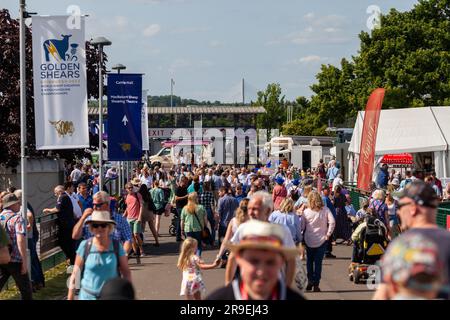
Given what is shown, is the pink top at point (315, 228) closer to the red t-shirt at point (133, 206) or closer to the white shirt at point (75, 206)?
the white shirt at point (75, 206)

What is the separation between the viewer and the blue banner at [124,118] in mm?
24188

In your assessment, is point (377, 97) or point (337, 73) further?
point (337, 73)

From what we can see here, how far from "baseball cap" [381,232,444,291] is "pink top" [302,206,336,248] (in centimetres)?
1061

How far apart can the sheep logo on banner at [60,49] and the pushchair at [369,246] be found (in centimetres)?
561

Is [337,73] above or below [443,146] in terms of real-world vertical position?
above

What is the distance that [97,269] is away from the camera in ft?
26.5

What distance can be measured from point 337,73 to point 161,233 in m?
39.8

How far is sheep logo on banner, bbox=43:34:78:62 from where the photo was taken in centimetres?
1608

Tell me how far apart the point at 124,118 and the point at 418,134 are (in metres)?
14.7

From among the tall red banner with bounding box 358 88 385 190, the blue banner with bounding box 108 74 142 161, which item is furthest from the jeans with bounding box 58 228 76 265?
the tall red banner with bounding box 358 88 385 190

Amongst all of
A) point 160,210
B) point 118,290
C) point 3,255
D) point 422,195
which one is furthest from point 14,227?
point 160,210
